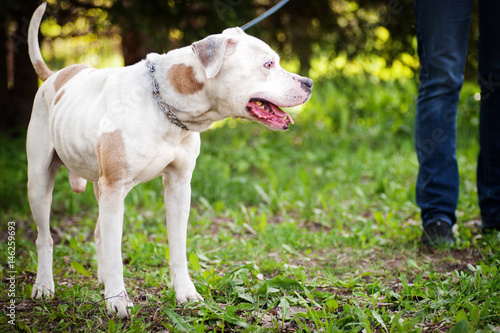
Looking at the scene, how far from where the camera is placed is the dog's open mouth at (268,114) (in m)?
2.46

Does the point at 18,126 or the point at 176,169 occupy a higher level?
the point at 176,169

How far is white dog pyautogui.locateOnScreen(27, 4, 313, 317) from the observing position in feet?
7.86

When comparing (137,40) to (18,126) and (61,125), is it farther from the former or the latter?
(61,125)

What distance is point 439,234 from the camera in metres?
3.43

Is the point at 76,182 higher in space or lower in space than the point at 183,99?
lower

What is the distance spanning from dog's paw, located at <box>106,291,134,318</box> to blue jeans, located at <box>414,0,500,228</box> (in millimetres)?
2154

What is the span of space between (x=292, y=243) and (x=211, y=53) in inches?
71.9

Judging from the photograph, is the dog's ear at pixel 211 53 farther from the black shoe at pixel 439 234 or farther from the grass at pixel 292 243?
the black shoe at pixel 439 234

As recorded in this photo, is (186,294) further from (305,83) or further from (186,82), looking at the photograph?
(305,83)

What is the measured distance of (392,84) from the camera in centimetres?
775

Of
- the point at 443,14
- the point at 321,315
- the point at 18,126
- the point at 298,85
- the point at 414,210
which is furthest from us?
the point at 18,126

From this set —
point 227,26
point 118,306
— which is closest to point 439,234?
point 118,306

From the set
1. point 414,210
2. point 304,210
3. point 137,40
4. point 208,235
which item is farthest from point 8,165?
point 414,210

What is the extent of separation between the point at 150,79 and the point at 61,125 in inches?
22.4
